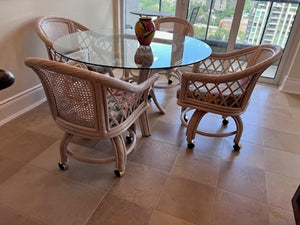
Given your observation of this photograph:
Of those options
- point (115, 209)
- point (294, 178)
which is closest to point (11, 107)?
point (115, 209)

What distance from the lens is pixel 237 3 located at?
3.05 m

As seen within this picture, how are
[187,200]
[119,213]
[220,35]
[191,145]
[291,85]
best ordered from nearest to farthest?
[119,213] < [187,200] < [191,145] < [291,85] < [220,35]

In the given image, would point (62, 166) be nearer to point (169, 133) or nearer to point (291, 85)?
point (169, 133)

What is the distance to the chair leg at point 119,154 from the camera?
4.98ft

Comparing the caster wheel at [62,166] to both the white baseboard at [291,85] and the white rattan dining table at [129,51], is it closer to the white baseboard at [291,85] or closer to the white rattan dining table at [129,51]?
the white rattan dining table at [129,51]

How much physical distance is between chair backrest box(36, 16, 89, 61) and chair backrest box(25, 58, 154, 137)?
907mm

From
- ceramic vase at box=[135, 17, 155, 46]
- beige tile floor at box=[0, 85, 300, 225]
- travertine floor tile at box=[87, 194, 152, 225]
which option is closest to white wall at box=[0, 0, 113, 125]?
beige tile floor at box=[0, 85, 300, 225]

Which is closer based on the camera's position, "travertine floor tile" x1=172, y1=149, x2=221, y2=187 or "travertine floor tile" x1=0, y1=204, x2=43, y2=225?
"travertine floor tile" x1=0, y1=204, x2=43, y2=225

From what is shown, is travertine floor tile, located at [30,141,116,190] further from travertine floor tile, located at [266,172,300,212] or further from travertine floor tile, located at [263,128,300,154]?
travertine floor tile, located at [263,128,300,154]

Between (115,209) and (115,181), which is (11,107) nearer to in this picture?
(115,181)

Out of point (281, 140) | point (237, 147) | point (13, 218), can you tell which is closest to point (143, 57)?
point (237, 147)

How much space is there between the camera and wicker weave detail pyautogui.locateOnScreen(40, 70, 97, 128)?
1.20 metres

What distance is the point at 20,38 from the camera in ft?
7.03

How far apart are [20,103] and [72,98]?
1.28 m
